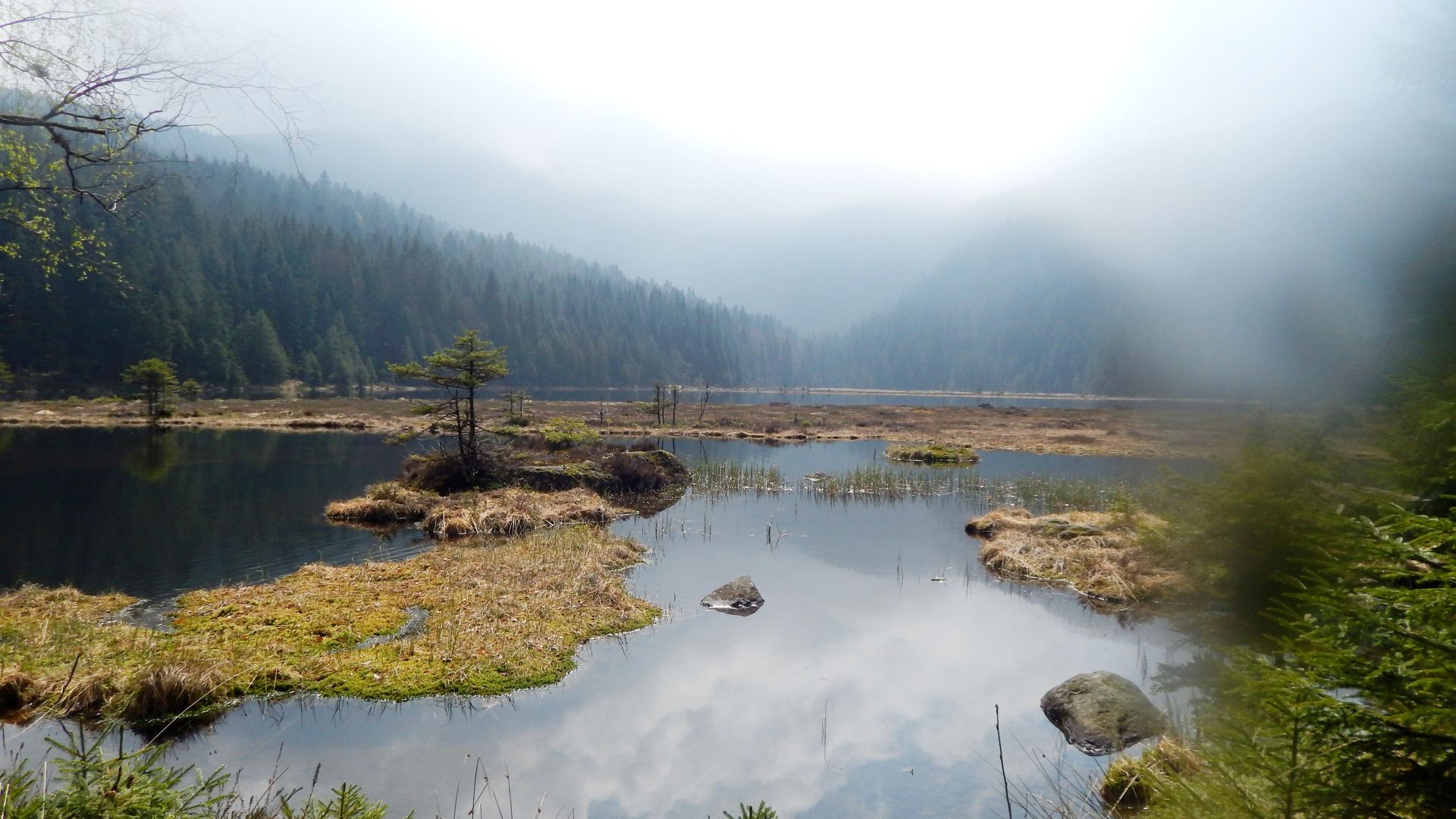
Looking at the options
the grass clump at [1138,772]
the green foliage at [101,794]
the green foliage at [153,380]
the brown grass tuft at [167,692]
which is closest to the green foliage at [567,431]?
the brown grass tuft at [167,692]

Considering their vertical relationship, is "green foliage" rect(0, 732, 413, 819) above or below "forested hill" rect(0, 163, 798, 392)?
below

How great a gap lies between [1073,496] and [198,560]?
94.8 feet

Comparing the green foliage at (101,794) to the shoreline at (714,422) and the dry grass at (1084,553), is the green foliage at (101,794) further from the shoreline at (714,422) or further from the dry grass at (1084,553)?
the shoreline at (714,422)

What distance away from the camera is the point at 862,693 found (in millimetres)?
→ 9562

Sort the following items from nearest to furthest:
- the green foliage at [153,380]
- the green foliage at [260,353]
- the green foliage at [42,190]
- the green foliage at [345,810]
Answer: the green foliage at [345,810]
the green foliage at [42,190]
the green foliage at [153,380]
the green foliage at [260,353]

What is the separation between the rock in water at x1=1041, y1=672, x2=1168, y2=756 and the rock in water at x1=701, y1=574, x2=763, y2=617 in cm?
572

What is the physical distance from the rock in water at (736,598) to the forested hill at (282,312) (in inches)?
1695

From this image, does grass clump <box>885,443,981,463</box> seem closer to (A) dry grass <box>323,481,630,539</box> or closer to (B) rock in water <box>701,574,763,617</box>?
(A) dry grass <box>323,481,630,539</box>

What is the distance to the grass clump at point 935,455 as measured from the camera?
39281 mm

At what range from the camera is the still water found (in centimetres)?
716

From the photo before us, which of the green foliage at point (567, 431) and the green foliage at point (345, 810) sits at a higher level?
the green foliage at point (567, 431)

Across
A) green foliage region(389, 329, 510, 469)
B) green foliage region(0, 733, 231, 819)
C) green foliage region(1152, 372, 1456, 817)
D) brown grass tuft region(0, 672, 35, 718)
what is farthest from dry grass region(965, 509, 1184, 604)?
green foliage region(389, 329, 510, 469)

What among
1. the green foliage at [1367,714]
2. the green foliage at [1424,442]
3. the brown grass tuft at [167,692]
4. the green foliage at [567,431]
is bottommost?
the brown grass tuft at [167,692]

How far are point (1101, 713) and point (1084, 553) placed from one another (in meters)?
9.59
